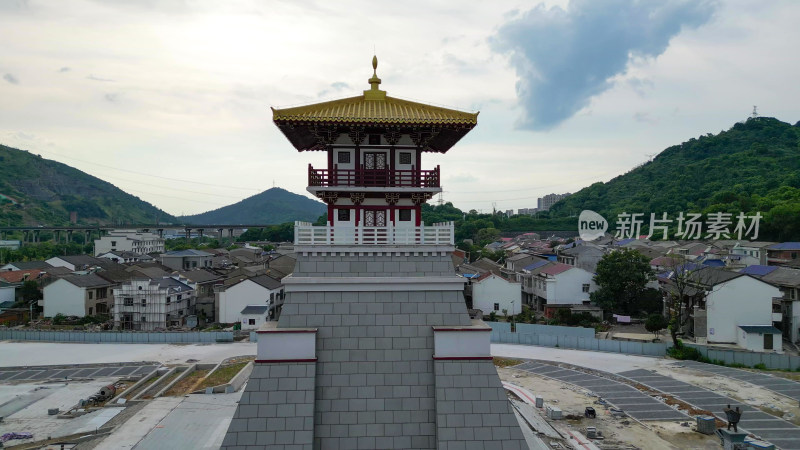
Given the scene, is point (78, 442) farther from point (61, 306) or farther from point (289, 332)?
point (61, 306)

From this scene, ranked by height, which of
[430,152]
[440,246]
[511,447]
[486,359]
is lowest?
[511,447]

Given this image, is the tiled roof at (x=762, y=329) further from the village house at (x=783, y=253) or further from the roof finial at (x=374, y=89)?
the roof finial at (x=374, y=89)

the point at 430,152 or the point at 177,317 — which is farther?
the point at 177,317

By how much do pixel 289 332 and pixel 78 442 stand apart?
12.4 m

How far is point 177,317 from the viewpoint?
4634 centimetres

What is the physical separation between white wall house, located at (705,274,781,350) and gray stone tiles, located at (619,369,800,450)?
999 centimetres

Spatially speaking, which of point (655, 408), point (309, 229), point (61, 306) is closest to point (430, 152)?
point (309, 229)

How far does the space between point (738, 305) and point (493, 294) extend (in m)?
19.6

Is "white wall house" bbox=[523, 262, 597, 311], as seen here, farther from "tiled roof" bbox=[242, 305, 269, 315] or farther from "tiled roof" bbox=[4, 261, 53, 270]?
"tiled roof" bbox=[4, 261, 53, 270]

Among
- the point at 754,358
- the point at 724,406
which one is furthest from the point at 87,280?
the point at 754,358

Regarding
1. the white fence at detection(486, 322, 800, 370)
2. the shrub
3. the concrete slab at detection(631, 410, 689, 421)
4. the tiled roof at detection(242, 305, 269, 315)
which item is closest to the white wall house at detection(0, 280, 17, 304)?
the tiled roof at detection(242, 305, 269, 315)

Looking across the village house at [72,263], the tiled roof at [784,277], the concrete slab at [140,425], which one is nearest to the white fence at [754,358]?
the tiled roof at [784,277]

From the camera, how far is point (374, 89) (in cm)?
1706

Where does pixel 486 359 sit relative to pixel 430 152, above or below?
below
